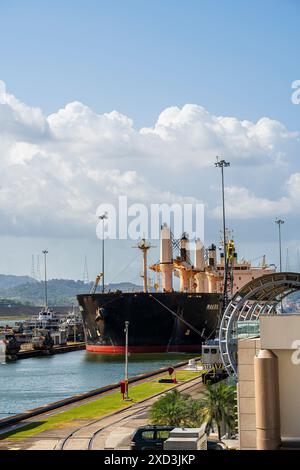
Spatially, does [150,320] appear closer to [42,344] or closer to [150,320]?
[150,320]

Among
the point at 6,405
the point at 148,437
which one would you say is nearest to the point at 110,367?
the point at 6,405

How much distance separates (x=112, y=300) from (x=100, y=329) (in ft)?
17.2

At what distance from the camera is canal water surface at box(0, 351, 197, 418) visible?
208 ft

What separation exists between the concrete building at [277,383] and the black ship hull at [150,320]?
256ft

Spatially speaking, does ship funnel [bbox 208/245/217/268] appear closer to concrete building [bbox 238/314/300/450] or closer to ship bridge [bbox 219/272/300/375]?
ship bridge [bbox 219/272/300/375]

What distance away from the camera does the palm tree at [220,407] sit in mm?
29641

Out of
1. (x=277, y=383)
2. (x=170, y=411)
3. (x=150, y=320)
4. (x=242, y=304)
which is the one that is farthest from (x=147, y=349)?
(x=277, y=383)

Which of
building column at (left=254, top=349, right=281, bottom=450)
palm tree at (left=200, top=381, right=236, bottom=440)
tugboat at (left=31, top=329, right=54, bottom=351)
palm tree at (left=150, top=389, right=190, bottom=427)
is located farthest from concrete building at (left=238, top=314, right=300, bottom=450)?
tugboat at (left=31, top=329, right=54, bottom=351)

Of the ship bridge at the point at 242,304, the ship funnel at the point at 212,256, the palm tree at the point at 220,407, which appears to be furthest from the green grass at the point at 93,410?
the ship funnel at the point at 212,256

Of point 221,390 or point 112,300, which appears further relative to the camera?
point 112,300

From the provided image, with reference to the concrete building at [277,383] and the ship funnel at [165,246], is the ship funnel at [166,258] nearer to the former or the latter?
the ship funnel at [165,246]
